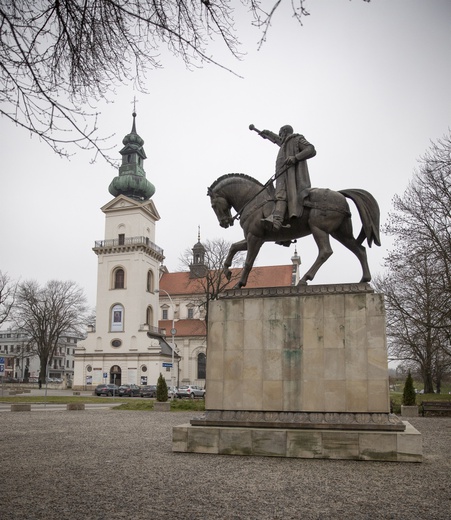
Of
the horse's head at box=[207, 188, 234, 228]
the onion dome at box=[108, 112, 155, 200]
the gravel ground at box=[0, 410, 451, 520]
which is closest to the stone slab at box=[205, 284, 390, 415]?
the gravel ground at box=[0, 410, 451, 520]

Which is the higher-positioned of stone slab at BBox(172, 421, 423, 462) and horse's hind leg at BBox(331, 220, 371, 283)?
horse's hind leg at BBox(331, 220, 371, 283)

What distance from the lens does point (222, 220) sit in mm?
11594

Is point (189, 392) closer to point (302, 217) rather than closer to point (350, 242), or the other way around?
point (350, 242)

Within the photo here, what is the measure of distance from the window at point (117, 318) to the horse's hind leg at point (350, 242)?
57.6 metres

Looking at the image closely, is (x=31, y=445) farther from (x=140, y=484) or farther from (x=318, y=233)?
(x=318, y=233)

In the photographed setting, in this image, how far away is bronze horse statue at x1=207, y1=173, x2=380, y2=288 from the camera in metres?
10.6

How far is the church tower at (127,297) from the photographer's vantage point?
64062 millimetres

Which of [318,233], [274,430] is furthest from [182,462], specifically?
[318,233]

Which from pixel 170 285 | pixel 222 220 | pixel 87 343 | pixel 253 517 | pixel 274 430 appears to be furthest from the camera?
pixel 170 285

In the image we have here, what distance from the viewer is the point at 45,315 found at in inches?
2611

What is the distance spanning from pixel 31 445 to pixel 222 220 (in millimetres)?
6184

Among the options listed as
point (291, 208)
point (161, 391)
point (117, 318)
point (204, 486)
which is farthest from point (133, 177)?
point (204, 486)

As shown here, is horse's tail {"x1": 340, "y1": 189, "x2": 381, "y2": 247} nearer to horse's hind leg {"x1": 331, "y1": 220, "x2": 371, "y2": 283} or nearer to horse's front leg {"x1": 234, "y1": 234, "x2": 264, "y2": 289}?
horse's hind leg {"x1": 331, "y1": 220, "x2": 371, "y2": 283}

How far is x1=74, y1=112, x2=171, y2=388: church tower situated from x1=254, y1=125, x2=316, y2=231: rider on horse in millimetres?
53998
